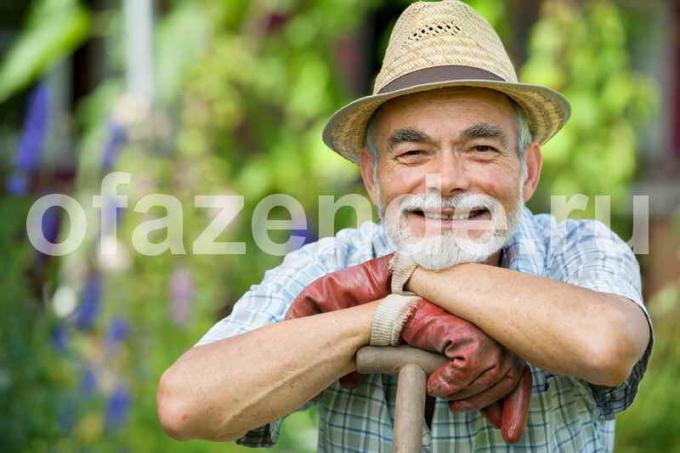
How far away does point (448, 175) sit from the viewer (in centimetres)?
224

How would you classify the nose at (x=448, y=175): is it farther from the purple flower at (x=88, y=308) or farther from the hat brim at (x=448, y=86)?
the purple flower at (x=88, y=308)

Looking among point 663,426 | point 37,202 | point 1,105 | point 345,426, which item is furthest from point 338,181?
point 345,426

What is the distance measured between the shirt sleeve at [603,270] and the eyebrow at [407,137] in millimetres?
439

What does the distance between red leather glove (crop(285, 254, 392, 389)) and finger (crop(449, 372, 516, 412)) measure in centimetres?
29

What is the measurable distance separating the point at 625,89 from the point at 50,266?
3.27 m

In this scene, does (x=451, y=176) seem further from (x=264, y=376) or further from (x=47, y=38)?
(x=47, y=38)

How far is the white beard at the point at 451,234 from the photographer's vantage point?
223 cm

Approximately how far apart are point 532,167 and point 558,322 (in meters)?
0.60

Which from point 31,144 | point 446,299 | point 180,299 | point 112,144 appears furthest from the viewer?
point 112,144

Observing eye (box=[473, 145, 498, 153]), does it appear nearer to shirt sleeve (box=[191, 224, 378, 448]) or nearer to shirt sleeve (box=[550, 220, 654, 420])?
shirt sleeve (box=[550, 220, 654, 420])

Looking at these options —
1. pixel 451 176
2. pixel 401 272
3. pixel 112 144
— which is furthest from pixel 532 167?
pixel 112 144

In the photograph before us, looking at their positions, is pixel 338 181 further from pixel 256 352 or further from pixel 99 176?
pixel 256 352

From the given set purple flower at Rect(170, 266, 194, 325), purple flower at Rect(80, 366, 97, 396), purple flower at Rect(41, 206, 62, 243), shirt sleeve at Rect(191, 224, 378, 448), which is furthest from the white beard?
purple flower at Rect(41, 206, 62, 243)

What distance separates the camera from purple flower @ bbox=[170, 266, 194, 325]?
15.9 ft
